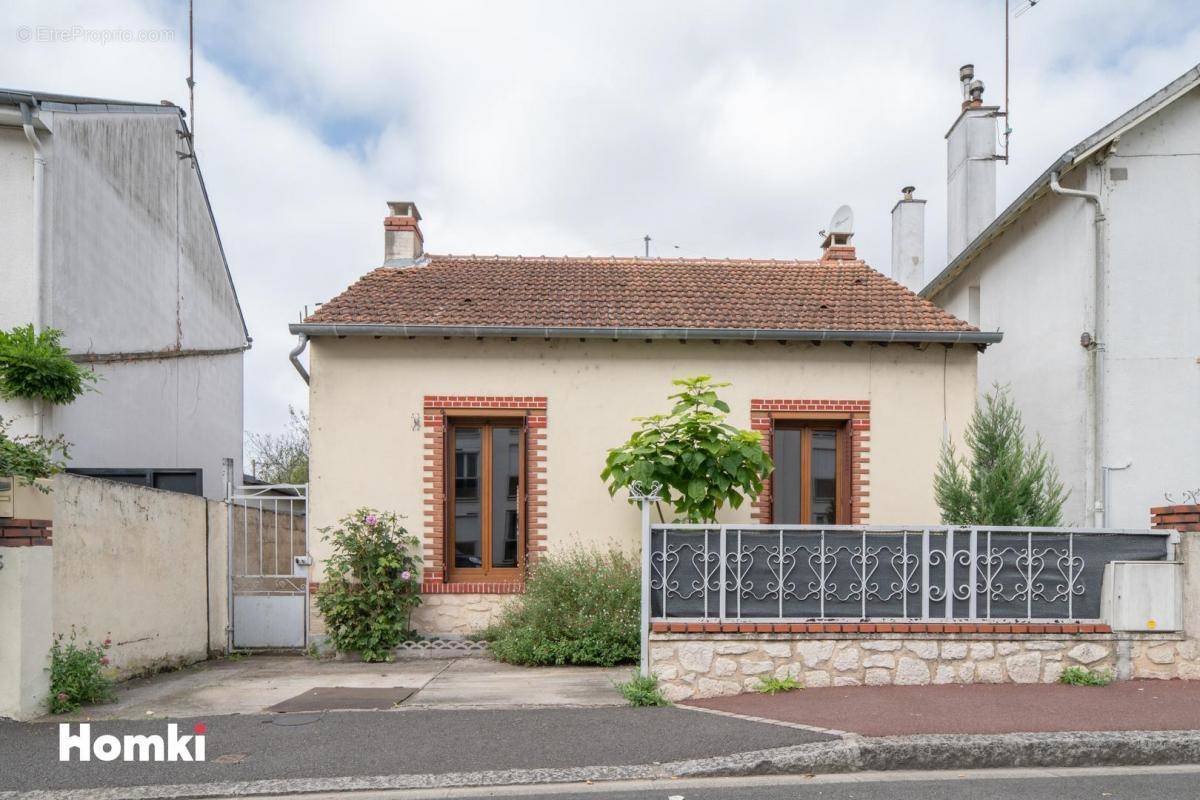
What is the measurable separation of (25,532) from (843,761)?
6167mm

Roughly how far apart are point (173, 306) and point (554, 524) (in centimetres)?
740

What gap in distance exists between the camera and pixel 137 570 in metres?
8.21

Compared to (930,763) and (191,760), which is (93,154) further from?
(930,763)

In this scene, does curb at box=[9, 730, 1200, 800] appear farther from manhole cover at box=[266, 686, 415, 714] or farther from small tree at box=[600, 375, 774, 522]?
small tree at box=[600, 375, 774, 522]

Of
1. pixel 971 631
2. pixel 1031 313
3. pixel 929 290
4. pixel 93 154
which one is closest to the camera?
pixel 971 631

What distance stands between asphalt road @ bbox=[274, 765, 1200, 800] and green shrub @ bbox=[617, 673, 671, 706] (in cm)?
143

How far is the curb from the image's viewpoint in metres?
4.92

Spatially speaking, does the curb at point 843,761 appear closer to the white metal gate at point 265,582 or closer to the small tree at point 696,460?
the small tree at point 696,460

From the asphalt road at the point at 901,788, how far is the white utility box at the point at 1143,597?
189 centimetres

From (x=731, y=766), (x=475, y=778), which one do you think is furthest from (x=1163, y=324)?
Answer: (x=475, y=778)

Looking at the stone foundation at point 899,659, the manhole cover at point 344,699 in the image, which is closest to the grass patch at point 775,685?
the stone foundation at point 899,659

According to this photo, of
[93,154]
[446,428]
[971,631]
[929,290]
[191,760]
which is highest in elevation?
[93,154]

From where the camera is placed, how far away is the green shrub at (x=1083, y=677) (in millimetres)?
6812

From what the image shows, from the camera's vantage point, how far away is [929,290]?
1470cm
